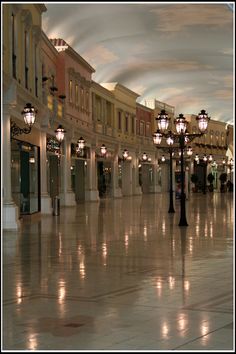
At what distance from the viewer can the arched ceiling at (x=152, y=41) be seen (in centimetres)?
2823

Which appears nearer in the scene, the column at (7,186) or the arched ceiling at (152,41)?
the column at (7,186)

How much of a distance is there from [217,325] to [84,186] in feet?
107

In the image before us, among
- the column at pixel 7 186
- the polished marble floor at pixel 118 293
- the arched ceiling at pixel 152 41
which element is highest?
the arched ceiling at pixel 152 41

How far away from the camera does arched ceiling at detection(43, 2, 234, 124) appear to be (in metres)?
28.2

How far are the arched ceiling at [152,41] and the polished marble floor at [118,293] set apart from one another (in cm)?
1054

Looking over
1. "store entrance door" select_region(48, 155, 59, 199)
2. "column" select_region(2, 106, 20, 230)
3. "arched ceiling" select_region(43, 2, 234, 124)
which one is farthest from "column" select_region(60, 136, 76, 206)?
"column" select_region(2, 106, 20, 230)

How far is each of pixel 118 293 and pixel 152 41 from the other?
95.5 ft

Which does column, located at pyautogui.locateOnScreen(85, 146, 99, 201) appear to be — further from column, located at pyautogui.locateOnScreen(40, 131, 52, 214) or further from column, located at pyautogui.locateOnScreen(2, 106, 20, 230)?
column, located at pyautogui.locateOnScreen(2, 106, 20, 230)

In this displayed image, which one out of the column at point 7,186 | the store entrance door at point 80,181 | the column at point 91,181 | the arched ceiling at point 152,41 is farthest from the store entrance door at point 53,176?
the column at point 7,186

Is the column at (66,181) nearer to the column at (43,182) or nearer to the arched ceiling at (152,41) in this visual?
the arched ceiling at (152,41)

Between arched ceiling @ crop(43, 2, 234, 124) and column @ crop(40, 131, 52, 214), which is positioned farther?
arched ceiling @ crop(43, 2, 234, 124)

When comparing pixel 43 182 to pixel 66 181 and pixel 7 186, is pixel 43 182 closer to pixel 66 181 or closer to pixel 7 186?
pixel 7 186

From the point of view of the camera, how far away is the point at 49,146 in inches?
1081

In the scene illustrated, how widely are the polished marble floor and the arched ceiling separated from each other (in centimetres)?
1054
